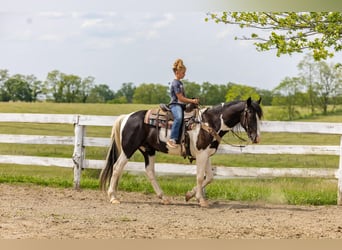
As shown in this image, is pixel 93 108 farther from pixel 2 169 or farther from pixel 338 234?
pixel 338 234

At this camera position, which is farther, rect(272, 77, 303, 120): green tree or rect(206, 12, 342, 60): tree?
rect(272, 77, 303, 120): green tree

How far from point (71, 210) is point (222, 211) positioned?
1.73 m

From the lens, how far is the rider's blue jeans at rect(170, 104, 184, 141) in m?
6.21

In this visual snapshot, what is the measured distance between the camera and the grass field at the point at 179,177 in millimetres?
7051

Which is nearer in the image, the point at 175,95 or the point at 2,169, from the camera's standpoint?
the point at 175,95

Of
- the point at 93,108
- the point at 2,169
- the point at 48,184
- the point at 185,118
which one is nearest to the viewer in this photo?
the point at 185,118

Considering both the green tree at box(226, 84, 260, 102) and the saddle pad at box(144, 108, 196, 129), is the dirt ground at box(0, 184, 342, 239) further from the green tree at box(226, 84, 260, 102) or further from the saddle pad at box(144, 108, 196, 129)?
the green tree at box(226, 84, 260, 102)

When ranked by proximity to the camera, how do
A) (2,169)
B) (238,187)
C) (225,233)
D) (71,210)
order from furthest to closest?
(2,169) < (238,187) < (71,210) < (225,233)

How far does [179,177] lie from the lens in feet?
28.9

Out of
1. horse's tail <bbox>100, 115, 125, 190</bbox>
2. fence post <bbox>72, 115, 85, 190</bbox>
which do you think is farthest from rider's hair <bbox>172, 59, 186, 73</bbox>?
fence post <bbox>72, 115, 85, 190</bbox>

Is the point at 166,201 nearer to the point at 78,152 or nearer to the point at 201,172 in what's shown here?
the point at 201,172

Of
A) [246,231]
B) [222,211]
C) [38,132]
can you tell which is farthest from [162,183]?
[38,132]

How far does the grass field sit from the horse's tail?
789 mm

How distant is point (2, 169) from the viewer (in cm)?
→ 899
